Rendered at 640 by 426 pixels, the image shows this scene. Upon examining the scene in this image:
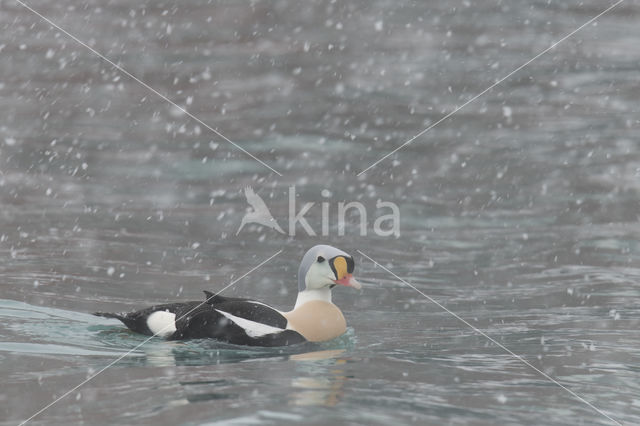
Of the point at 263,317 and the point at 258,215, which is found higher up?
the point at 258,215

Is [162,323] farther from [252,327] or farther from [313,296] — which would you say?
[313,296]

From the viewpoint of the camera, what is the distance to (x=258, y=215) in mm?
13523

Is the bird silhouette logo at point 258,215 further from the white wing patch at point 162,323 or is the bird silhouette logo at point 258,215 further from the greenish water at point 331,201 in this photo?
the white wing patch at point 162,323

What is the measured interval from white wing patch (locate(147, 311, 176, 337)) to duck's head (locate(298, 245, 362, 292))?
42.5 inches

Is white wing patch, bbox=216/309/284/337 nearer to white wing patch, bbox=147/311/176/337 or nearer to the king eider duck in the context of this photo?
the king eider duck

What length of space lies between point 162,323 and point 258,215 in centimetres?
569

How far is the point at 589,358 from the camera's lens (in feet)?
25.5

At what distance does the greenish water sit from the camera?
6.63 m

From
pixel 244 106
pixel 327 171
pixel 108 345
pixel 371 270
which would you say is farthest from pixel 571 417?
pixel 244 106

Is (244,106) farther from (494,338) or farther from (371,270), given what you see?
(494,338)

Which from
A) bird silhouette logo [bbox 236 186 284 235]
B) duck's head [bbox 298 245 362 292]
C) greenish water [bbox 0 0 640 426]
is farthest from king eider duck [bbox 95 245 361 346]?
bird silhouette logo [bbox 236 186 284 235]

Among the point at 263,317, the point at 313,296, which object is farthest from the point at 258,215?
the point at 263,317

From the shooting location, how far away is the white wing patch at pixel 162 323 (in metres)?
7.88

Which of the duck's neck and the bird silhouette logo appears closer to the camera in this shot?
the duck's neck
